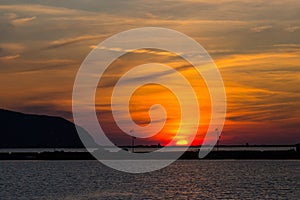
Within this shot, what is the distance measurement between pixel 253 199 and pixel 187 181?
3389cm

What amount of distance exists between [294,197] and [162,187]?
2341cm

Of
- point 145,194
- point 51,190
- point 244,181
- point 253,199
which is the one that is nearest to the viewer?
point 253,199

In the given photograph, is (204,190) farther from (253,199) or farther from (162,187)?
(253,199)

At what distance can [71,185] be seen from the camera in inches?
4279

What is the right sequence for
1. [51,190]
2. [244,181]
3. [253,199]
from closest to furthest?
[253,199]
[51,190]
[244,181]

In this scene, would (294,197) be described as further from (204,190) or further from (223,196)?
(204,190)

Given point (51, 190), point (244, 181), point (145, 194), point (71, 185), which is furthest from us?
point (244, 181)

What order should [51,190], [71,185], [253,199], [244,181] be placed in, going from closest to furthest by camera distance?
1. [253,199]
2. [51,190]
3. [71,185]
4. [244,181]

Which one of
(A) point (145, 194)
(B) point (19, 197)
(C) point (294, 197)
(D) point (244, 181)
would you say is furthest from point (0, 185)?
(C) point (294, 197)

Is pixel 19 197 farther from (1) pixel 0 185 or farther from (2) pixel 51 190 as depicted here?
(1) pixel 0 185

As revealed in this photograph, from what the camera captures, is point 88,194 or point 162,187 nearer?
point 88,194

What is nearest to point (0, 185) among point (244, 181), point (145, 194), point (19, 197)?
point (19, 197)

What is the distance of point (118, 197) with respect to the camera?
85812 millimetres

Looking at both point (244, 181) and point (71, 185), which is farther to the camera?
point (244, 181)
